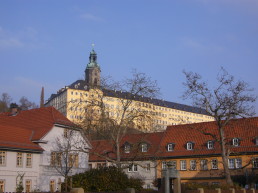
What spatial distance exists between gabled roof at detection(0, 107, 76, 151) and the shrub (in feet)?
57.8

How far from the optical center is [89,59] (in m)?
150

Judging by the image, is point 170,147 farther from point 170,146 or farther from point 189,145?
point 189,145

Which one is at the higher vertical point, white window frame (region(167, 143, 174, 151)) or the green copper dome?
the green copper dome

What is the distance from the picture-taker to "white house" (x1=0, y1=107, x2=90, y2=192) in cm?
3641

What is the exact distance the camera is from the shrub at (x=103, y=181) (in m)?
19.9

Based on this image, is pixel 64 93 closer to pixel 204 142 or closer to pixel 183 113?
pixel 183 113

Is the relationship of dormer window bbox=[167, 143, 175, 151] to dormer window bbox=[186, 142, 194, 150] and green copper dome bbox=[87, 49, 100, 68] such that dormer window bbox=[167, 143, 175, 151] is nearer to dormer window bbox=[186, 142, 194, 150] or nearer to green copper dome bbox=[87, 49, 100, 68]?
dormer window bbox=[186, 142, 194, 150]

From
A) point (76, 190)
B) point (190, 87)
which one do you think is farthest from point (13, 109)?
point (76, 190)

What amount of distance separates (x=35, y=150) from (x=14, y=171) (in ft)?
10.6

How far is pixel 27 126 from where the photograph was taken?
44.4 m

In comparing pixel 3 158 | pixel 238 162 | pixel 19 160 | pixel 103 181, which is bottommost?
pixel 103 181

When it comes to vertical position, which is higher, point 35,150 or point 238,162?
point 35,150

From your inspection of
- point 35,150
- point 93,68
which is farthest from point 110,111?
point 93,68

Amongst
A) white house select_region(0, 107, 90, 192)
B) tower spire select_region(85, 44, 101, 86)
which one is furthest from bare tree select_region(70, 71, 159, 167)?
tower spire select_region(85, 44, 101, 86)
